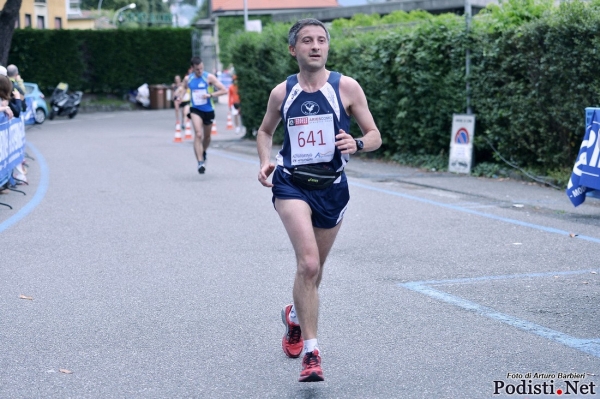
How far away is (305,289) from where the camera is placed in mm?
5121

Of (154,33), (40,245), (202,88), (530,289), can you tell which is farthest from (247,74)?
(154,33)

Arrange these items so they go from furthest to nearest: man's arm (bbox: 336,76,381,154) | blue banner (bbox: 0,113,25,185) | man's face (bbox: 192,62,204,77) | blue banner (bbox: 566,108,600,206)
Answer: man's face (bbox: 192,62,204,77) → blue banner (bbox: 0,113,25,185) → blue banner (bbox: 566,108,600,206) → man's arm (bbox: 336,76,381,154)

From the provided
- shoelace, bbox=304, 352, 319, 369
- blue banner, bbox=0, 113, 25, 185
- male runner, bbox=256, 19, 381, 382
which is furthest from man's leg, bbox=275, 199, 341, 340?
blue banner, bbox=0, 113, 25, 185

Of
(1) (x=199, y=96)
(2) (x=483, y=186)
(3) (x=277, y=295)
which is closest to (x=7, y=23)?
(1) (x=199, y=96)

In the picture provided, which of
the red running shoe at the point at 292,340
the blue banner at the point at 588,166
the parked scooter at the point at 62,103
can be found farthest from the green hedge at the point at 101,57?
the red running shoe at the point at 292,340

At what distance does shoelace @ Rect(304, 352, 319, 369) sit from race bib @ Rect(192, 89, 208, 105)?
11512 millimetres

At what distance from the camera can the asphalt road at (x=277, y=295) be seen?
16.8 ft

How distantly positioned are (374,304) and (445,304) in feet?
1.62

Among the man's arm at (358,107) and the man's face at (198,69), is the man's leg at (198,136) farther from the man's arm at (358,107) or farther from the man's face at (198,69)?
the man's arm at (358,107)

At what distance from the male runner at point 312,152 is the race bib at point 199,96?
423 inches

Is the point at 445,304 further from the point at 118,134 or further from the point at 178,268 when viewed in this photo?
the point at 118,134

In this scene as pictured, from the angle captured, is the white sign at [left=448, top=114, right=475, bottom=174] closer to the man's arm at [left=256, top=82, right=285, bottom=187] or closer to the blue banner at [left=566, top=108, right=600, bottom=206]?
the blue banner at [left=566, top=108, right=600, bottom=206]

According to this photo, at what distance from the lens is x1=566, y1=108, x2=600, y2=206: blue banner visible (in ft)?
35.4

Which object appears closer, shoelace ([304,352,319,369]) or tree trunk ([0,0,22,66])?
shoelace ([304,352,319,369])
